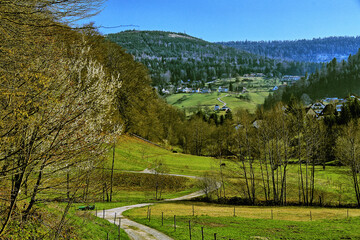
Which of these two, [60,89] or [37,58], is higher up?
[37,58]

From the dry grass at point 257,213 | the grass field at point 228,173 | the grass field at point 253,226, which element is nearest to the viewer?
Result: the grass field at point 253,226

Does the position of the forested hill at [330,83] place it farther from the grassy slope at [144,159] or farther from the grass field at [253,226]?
the grass field at [253,226]

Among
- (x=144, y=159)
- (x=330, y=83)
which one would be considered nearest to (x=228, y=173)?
(x=144, y=159)

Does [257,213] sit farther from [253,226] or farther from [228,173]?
[228,173]

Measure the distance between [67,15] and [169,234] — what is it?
17265 mm

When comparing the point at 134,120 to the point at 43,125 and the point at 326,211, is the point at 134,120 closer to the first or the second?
the point at 326,211

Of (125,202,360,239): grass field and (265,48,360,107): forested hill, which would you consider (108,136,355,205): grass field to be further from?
(265,48,360,107): forested hill

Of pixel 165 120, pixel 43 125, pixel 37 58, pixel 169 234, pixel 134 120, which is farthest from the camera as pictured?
pixel 165 120

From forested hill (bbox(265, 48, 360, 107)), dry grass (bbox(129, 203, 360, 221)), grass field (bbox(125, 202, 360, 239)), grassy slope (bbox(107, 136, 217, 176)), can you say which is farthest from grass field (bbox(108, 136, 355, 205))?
forested hill (bbox(265, 48, 360, 107))

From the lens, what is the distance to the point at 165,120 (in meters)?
82.5

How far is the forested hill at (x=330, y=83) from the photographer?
158850 mm

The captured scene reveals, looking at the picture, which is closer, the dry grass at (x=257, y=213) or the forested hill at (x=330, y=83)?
the dry grass at (x=257, y=213)

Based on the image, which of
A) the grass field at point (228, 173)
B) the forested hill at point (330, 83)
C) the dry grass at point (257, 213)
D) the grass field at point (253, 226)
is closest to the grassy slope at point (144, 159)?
the grass field at point (228, 173)

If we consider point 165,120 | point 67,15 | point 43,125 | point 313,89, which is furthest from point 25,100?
point 313,89
